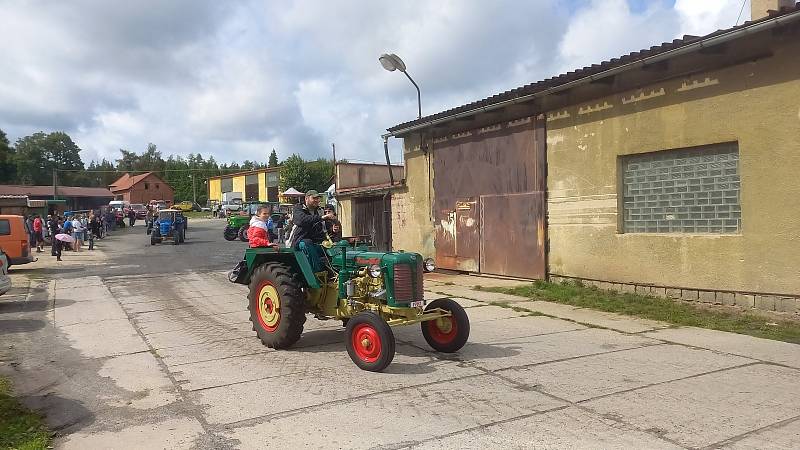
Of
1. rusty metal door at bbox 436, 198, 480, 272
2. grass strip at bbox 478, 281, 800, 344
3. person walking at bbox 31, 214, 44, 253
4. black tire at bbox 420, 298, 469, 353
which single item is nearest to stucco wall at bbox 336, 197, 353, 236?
rusty metal door at bbox 436, 198, 480, 272

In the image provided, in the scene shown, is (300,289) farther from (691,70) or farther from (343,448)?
(691,70)

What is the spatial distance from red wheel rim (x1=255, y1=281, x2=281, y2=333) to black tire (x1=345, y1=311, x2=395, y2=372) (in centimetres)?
127

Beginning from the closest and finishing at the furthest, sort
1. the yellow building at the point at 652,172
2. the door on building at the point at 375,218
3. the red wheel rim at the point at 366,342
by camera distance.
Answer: the red wheel rim at the point at 366,342 < the yellow building at the point at 652,172 < the door on building at the point at 375,218

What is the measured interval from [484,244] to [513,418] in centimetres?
881

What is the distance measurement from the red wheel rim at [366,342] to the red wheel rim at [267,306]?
1.29 meters

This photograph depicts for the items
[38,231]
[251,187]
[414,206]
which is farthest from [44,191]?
[414,206]

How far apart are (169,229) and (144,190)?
57863mm

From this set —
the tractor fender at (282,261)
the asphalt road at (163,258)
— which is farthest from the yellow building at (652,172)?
the asphalt road at (163,258)

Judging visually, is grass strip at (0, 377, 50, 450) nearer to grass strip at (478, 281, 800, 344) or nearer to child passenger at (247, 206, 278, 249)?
child passenger at (247, 206, 278, 249)

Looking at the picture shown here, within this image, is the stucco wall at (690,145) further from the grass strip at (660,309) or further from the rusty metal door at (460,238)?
the rusty metal door at (460,238)

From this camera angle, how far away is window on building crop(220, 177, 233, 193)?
69.8 meters

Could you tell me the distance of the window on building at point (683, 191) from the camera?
8570 mm

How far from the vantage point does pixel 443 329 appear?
649cm

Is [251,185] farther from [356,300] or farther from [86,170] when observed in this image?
[356,300]
